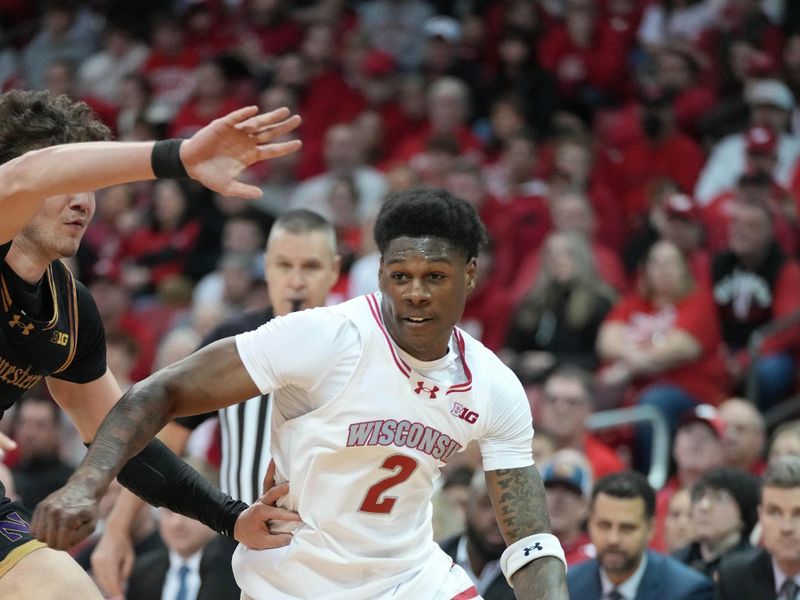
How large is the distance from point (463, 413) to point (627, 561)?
2759 millimetres

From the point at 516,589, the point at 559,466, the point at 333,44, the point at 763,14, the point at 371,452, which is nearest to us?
the point at 371,452

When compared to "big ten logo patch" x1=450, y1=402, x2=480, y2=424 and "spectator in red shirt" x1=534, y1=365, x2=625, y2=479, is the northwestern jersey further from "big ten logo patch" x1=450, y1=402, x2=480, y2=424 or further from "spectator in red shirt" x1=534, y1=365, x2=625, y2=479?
"spectator in red shirt" x1=534, y1=365, x2=625, y2=479

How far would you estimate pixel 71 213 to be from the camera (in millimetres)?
4273

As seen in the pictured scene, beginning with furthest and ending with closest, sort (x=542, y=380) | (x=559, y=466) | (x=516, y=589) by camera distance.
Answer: (x=542, y=380) → (x=559, y=466) → (x=516, y=589)

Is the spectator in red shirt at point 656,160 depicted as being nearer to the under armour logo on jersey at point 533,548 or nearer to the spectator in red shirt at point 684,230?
the spectator in red shirt at point 684,230

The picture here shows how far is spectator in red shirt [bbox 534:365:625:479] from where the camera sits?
28.9 feet

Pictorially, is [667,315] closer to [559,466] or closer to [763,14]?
[559,466]

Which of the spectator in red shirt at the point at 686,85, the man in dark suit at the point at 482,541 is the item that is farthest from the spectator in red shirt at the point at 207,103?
the man in dark suit at the point at 482,541

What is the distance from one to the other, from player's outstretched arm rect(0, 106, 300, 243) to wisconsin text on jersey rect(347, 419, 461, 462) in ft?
2.51

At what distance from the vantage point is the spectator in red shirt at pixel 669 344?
31.5 ft

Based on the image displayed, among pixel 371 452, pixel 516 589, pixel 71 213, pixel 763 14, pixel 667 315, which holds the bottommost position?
pixel 667 315

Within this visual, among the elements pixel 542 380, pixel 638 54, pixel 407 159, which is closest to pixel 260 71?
pixel 407 159

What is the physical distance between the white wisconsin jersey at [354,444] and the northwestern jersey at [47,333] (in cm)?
67

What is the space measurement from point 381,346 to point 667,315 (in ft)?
19.2
